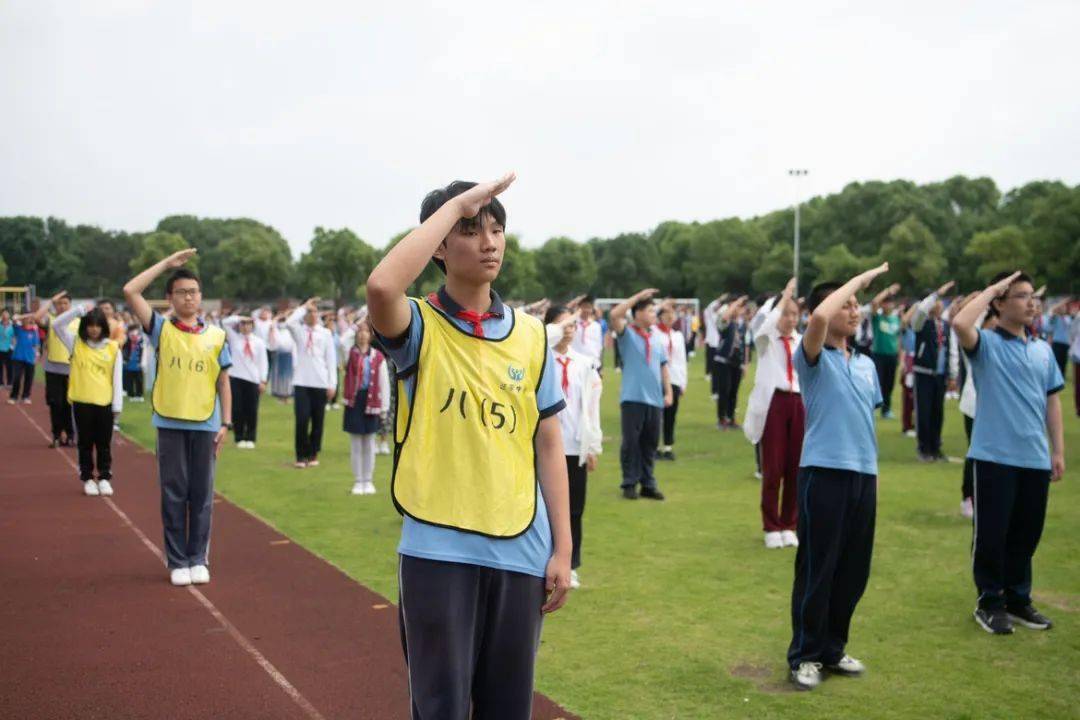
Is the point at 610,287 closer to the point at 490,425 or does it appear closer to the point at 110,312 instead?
the point at 110,312

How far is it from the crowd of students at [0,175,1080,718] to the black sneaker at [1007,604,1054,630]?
13 mm

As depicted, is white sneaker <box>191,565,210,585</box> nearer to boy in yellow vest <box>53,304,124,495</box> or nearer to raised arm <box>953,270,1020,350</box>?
boy in yellow vest <box>53,304,124,495</box>

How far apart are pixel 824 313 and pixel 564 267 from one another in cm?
8888

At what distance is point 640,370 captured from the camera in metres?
11.0

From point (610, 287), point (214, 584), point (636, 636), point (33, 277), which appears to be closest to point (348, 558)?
point (214, 584)

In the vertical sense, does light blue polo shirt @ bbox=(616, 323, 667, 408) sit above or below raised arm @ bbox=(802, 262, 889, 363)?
below

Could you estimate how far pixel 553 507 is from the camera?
10.5 feet

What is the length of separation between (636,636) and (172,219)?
388 ft

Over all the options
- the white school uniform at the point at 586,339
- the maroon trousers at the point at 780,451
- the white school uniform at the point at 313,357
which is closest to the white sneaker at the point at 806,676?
the maroon trousers at the point at 780,451

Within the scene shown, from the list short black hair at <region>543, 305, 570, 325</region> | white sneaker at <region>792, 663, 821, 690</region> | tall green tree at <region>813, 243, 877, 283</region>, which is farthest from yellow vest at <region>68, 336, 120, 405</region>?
tall green tree at <region>813, 243, 877, 283</region>

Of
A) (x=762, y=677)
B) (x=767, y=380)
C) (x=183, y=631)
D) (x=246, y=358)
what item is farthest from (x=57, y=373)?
(x=762, y=677)

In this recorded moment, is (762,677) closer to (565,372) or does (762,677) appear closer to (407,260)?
(565,372)

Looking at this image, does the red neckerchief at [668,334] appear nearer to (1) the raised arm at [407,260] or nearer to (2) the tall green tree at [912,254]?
(1) the raised arm at [407,260]

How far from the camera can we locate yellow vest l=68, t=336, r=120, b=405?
10.7 m
